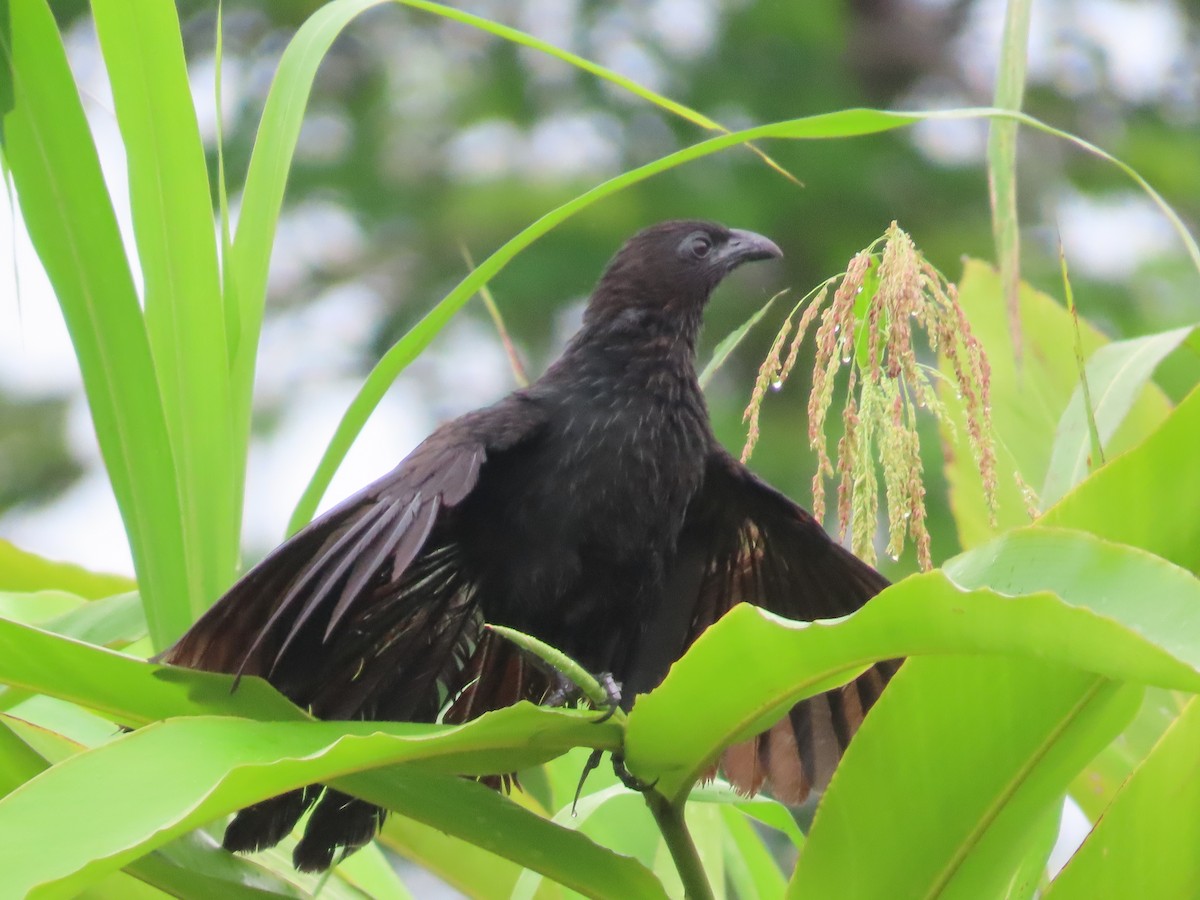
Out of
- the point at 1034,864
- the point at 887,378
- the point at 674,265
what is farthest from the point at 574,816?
the point at 674,265

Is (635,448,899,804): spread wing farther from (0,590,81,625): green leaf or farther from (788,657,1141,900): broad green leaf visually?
(0,590,81,625): green leaf

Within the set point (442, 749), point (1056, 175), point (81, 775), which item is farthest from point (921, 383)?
point (1056, 175)

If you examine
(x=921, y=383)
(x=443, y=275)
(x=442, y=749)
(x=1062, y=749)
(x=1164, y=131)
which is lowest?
(x=442, y=749)

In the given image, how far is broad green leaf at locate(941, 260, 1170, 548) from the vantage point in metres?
1.71

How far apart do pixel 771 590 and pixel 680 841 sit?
2.12 feet

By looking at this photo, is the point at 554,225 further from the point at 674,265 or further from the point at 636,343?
the point at 674,265

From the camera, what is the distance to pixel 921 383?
1163mm

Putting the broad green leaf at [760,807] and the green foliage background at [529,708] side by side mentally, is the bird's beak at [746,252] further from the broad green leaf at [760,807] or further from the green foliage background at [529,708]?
the broad green leaf at [760,807]

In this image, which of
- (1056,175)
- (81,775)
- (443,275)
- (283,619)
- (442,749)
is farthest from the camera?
(443,275)

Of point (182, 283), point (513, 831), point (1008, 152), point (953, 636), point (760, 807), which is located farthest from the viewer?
point (760, 807)

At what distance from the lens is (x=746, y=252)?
2.15m

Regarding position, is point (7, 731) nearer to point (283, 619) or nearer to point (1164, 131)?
point (283, 619)

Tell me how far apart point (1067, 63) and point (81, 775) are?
6.71 metres

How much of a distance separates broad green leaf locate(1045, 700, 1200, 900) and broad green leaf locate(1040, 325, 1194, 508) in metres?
0.32
